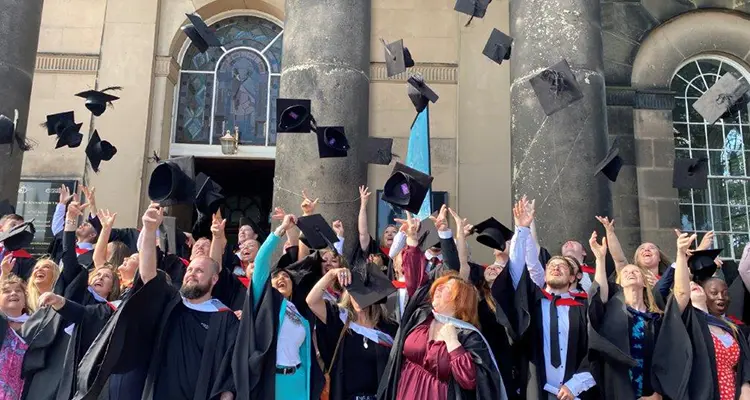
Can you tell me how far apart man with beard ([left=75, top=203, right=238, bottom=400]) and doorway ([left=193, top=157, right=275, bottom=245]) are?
731 cm

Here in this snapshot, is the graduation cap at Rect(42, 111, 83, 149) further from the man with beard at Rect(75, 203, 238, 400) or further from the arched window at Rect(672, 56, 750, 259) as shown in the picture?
the arched window at Rect(672, 56, 750, 259)

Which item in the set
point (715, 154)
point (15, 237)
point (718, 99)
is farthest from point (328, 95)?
point (715, 154)

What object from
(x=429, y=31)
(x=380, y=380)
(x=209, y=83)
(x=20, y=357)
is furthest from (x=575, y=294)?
(x=209, y=83)

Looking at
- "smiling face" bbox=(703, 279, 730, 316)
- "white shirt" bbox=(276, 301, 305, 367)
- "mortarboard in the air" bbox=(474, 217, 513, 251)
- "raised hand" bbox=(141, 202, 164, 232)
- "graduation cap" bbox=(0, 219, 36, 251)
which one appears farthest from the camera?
"graduation cap" bbox=(0, 219, 36, 251)

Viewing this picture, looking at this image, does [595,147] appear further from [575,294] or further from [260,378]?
[260,378]

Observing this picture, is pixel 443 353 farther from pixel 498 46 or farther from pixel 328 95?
pixel 498 46

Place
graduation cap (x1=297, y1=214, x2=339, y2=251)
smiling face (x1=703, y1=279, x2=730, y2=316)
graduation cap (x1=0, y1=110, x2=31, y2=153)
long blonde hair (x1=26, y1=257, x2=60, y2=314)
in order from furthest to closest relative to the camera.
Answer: graduation cap (x1=0, y1=110, x2=31, y2=153), smiling face (x1=703, y1=279, x2=730, y2=316), graduation cap (x1=297, y1=214, x2=339, y2=251), long blonde hair (x1=26, y1=257, x2=60, y2=314)

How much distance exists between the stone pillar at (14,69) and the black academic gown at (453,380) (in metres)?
5.36

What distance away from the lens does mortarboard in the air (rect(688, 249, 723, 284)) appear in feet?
17.7

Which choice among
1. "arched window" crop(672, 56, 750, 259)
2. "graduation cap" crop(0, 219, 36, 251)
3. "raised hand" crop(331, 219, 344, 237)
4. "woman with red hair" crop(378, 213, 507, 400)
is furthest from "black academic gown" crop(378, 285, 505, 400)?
"arched window" crop(672, 56, 750, 259)

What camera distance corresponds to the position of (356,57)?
22.0 ft

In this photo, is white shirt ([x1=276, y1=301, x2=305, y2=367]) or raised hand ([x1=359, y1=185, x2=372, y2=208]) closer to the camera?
white shirt ([x1=276, y1=301, x2=305, y2=367])

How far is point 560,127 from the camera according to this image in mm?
6355

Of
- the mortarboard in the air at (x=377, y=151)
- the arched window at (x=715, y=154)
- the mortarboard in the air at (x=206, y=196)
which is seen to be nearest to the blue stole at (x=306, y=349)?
the mortarboard in the air at (x=206, y=196)
